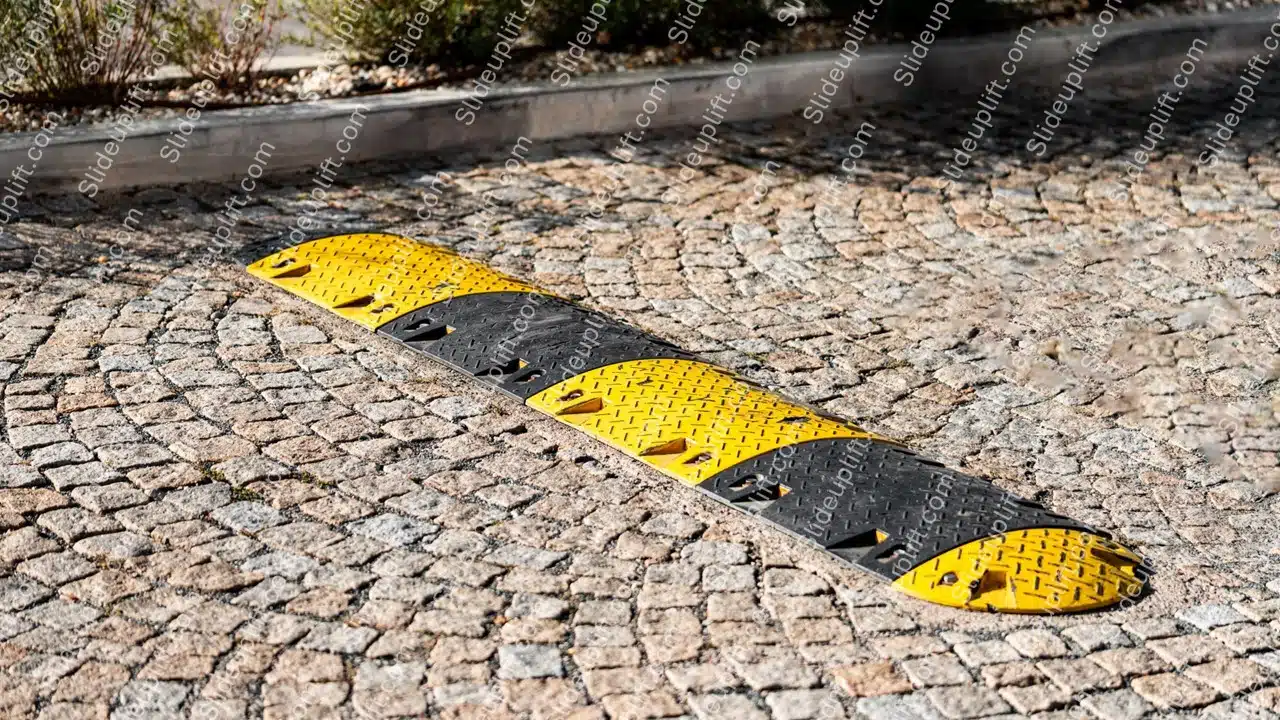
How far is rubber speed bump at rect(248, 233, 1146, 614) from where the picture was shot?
3.82 m

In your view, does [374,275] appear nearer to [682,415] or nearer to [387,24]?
[682,415]

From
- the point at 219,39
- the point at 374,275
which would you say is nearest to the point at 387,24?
the point at 219,39

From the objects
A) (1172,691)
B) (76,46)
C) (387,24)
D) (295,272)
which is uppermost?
(1172,691)

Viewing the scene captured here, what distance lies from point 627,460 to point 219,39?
3.75 meters

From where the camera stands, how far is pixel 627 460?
14.5ft

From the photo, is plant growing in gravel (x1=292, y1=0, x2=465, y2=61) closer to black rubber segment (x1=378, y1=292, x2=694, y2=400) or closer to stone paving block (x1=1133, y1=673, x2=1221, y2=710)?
black rubber segment (x1=378, y1=292, x2=694, y2=400)

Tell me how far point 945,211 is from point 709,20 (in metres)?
2.01

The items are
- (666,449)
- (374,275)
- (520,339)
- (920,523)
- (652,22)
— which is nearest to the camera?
(920,523)

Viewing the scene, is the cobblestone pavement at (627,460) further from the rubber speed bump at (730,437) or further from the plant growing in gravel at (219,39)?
the plant growing in gravel at (219,39)

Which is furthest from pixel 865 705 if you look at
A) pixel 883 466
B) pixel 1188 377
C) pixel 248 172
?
pixel 248 172

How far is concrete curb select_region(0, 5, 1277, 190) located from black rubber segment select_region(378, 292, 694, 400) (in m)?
1.81

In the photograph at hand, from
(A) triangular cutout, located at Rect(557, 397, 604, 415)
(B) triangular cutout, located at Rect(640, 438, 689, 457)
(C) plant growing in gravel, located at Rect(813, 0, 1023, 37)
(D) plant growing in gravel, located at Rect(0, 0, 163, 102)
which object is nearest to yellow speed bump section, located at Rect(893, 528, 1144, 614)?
(B) triangular cutout, located at Rect(640, 438, 689, 457)

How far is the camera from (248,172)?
21.9ft

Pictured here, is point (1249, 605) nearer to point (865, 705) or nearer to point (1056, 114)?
point (865, 705)
